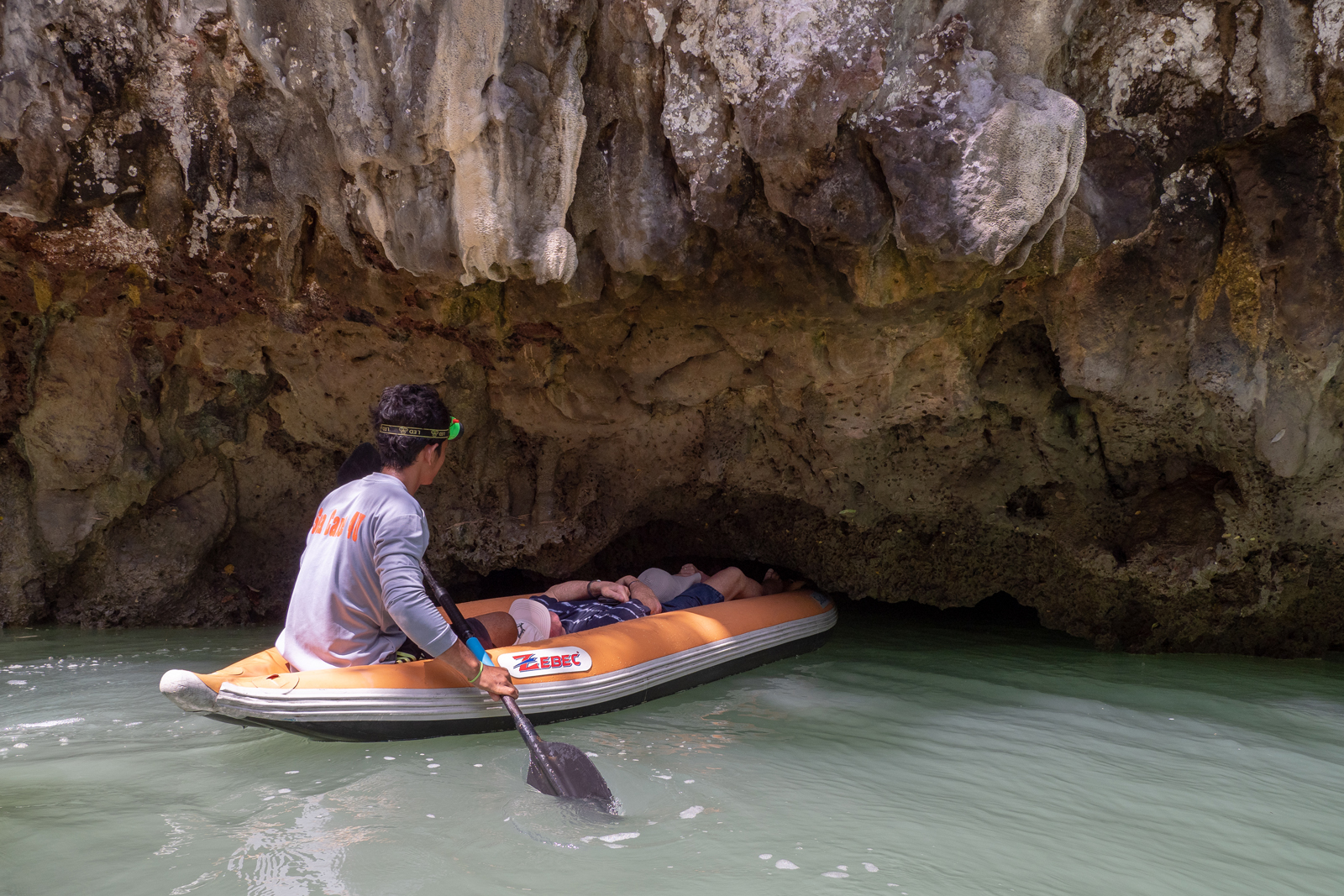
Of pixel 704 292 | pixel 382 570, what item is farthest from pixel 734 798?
pixel 704 292

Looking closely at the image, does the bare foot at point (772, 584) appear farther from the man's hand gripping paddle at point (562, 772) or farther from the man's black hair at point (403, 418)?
the man's black hair at point (403, 418)

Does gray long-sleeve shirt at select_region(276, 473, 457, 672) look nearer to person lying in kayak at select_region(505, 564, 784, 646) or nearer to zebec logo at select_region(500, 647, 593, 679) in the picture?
zebec logo at select_region(500, 647, 593, 679)

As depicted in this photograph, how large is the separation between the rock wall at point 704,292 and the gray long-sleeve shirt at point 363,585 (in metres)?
1.22

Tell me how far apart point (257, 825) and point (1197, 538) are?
15.4ft

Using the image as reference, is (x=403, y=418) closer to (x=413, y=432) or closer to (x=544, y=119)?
(x=413, y=432)

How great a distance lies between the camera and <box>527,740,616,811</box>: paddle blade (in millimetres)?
2488

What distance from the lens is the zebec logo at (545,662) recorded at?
344 centimetres

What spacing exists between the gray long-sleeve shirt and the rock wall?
1.22 meters

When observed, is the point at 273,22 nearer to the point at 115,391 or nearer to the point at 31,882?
the point at 115,391

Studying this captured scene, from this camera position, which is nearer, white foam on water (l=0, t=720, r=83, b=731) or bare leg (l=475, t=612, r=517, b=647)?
white foam on water (l=0, t=720, r=83, b=731)

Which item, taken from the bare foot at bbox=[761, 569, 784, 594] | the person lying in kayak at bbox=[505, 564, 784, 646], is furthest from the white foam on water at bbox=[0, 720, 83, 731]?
the bare foot at bbox=[761, 569, 784, 594]

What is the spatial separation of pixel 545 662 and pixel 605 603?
108cm

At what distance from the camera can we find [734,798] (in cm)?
255

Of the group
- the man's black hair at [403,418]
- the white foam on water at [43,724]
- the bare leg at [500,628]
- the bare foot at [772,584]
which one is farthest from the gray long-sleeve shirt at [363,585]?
the bare foot at [772,584]
